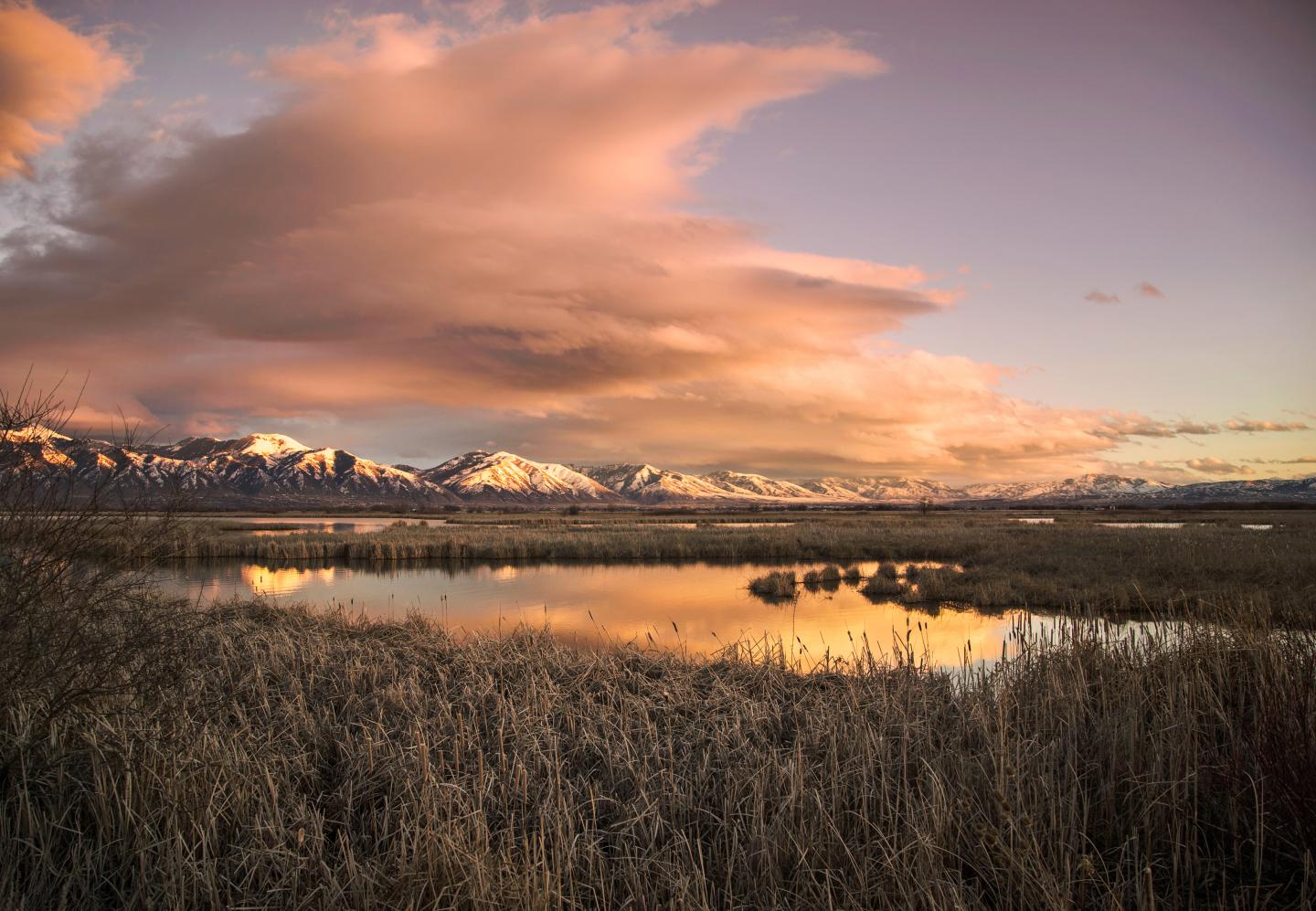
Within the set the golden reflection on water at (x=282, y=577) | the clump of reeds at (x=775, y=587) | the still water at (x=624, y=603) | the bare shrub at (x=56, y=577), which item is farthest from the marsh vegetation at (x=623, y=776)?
the golden reflection on water at (x=282, y=577)

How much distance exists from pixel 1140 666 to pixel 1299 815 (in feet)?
12.2

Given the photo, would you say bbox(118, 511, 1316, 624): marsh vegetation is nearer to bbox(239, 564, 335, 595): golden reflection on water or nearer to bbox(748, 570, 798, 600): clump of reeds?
bbox(748, 570, 798, 600): clump of reeds

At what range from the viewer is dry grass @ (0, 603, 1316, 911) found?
4191 millimetres

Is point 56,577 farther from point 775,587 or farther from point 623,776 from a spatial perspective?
point 775,587

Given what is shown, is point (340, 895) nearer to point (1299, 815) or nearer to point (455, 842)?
point (455, 842)

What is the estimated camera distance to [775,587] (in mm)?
24266

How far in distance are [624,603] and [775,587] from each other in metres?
5.47

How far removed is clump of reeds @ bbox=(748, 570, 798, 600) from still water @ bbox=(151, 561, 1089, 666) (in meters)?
0.48

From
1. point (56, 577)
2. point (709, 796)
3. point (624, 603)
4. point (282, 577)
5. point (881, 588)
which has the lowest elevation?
point (624, 603)

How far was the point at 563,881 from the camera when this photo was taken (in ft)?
14.7

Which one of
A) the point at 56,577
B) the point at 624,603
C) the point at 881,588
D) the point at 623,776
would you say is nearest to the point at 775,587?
the point at 881,588

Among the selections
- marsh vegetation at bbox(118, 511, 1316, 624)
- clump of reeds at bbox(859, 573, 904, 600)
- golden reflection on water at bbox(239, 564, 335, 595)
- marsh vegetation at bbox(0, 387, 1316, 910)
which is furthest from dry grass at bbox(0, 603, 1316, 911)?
golden reflection on water at bbox(239, 564, 335, 595)

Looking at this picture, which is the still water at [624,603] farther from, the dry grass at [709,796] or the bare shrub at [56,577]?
the bare shrub at [56,577]

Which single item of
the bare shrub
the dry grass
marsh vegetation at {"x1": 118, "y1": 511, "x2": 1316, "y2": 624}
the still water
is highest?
the bare shrub
